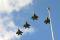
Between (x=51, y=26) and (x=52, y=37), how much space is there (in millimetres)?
2273

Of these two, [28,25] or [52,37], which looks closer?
[52,37]

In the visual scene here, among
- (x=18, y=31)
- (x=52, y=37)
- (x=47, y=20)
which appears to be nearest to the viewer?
(x=52, y=37)

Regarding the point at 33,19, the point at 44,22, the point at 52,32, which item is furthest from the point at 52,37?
the point at 33,19

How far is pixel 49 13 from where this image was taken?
43.4 meters

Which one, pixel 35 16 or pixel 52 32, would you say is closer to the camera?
pixel 52 32

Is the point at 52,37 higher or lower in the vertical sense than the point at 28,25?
lower

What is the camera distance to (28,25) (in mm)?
46938

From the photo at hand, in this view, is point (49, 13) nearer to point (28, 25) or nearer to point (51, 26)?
point (51, 26)

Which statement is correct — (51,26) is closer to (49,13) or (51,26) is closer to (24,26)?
(49,13)

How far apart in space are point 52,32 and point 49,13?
3698 mm

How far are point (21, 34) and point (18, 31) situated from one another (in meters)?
0.95

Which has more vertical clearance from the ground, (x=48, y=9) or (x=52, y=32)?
(x=48, y=9)

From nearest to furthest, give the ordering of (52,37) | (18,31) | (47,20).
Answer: (52,37) < (47,20) < (18,31)

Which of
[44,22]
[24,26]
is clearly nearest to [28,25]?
[24,26]
